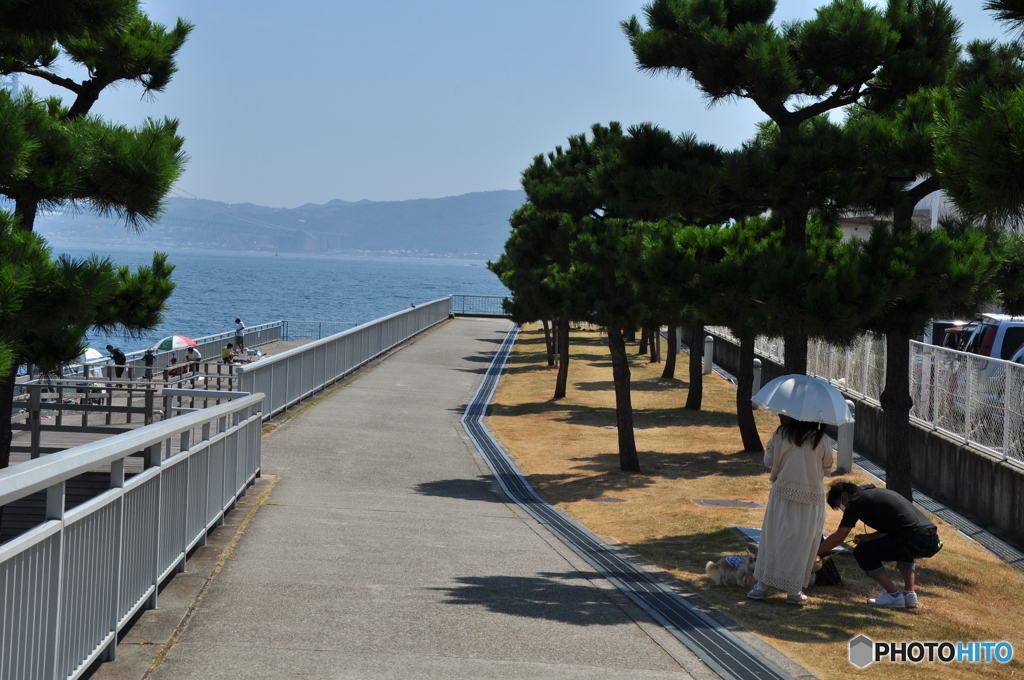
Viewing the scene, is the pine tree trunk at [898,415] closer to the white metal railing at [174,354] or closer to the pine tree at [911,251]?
the pine tree at [911,251]

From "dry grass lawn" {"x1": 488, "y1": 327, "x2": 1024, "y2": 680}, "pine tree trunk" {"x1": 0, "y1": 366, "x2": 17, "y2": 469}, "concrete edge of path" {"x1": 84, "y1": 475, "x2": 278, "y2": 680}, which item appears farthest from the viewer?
"pine tree trunk" {"x1": 0, "y1": 366, "x2": 17, "y2": 469}

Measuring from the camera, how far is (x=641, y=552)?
983cm

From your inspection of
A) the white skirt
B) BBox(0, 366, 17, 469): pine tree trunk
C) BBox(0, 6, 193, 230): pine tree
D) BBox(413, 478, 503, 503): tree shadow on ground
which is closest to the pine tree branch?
BBox(0, 6, 193, 230): pine tree

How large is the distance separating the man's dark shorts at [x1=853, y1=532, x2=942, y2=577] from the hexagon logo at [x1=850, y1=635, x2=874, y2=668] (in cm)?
129

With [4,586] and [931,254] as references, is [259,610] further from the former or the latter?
[931,254]

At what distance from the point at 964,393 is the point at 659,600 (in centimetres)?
841

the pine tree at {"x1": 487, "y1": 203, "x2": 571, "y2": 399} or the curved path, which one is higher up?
the pine tree at {"x1": 487, "y1": 203, "x2": 571, "y2": 399}

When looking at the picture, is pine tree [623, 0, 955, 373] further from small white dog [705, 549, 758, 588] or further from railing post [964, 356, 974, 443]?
railing post [964, 356, 974, 443]

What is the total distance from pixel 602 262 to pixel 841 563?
27.8 feet

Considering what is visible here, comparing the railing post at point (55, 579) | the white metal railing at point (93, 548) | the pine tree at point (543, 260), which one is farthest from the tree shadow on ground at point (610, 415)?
the railing post at point (55, 579)

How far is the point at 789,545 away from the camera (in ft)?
24.1

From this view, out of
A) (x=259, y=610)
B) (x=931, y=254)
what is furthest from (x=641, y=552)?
(x=259, y=610)

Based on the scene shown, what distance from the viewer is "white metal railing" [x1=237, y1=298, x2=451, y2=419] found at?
17250 mm

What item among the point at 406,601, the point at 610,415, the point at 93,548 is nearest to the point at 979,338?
the point at 610,415
